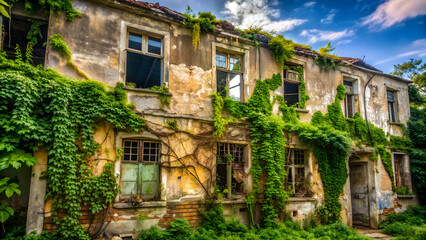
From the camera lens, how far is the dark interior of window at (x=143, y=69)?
10766mm

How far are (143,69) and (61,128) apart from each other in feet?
20.1

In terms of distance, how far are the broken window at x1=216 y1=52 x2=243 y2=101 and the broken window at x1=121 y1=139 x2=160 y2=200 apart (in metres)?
3.44

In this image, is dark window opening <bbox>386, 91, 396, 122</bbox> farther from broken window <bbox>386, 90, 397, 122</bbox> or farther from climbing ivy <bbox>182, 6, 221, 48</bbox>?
climbing ivy <bbox>182, 6, 221, 48</bbox>

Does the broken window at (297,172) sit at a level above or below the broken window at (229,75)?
below

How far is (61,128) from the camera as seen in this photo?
661 centimetres

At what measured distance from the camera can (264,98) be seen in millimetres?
10336

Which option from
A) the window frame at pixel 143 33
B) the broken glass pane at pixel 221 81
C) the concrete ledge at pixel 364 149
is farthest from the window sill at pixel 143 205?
the concrete ledge at pixel 364 149

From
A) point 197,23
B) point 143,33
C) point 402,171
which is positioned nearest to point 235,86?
point 197,23

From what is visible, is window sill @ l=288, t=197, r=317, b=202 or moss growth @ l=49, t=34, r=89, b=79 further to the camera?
window sill @ l=288, t=197, r=317, b=202

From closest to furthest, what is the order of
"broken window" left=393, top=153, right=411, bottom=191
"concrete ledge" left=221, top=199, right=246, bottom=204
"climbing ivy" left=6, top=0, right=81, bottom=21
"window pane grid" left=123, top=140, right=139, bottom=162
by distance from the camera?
"climbing ivy" left=6, top=0, right=81, bottom=21 < "window pane grid" left=123, top=140, right=139, bottom=162 < "concrete ledge" left=221, top=199, right=246, bottom=204 < "broken window" left=393, top=153, right=411, bottom=191

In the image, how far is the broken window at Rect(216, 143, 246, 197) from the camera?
9.32 meters

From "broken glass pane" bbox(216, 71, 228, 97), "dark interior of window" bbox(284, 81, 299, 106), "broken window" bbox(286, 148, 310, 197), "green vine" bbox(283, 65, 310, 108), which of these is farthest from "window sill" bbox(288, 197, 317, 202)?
"broken glass pane" bbox(216, 71, 228, 97)

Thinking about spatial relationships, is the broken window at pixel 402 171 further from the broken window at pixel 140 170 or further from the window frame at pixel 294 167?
the broken window at pixel 140 170

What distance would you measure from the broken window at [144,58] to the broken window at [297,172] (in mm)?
5867
